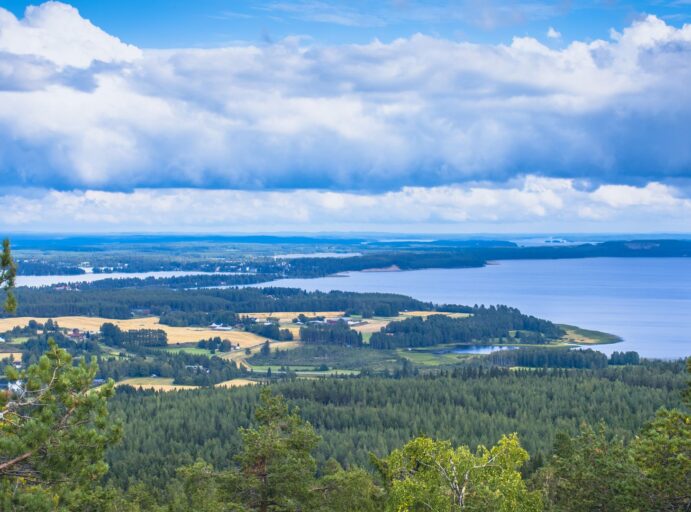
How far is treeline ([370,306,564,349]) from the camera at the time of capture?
161125 millimetres

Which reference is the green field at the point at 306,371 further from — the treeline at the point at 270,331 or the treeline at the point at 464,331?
the treeline at the point at 270,331

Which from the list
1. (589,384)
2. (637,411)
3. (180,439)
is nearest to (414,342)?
(589,384)

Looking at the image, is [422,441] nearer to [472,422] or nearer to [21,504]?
[21,504]

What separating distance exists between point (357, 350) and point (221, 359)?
28566 millimetres

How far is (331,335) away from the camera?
536ft

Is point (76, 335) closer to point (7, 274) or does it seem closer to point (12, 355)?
point (12, 355)

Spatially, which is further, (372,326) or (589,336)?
(372,326)

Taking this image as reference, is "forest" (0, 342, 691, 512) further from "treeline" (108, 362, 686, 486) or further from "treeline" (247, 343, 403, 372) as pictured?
"treeline" (247, 343, 403, 372)

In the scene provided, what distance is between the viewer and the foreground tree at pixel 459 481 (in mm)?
20109

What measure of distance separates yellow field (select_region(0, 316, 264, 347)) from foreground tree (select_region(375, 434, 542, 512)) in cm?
13400

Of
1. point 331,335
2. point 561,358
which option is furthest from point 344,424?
point 331,335

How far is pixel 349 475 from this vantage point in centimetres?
2758

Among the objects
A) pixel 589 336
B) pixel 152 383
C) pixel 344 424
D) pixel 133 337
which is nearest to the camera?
pixel 344 424

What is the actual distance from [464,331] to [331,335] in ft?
94.4
